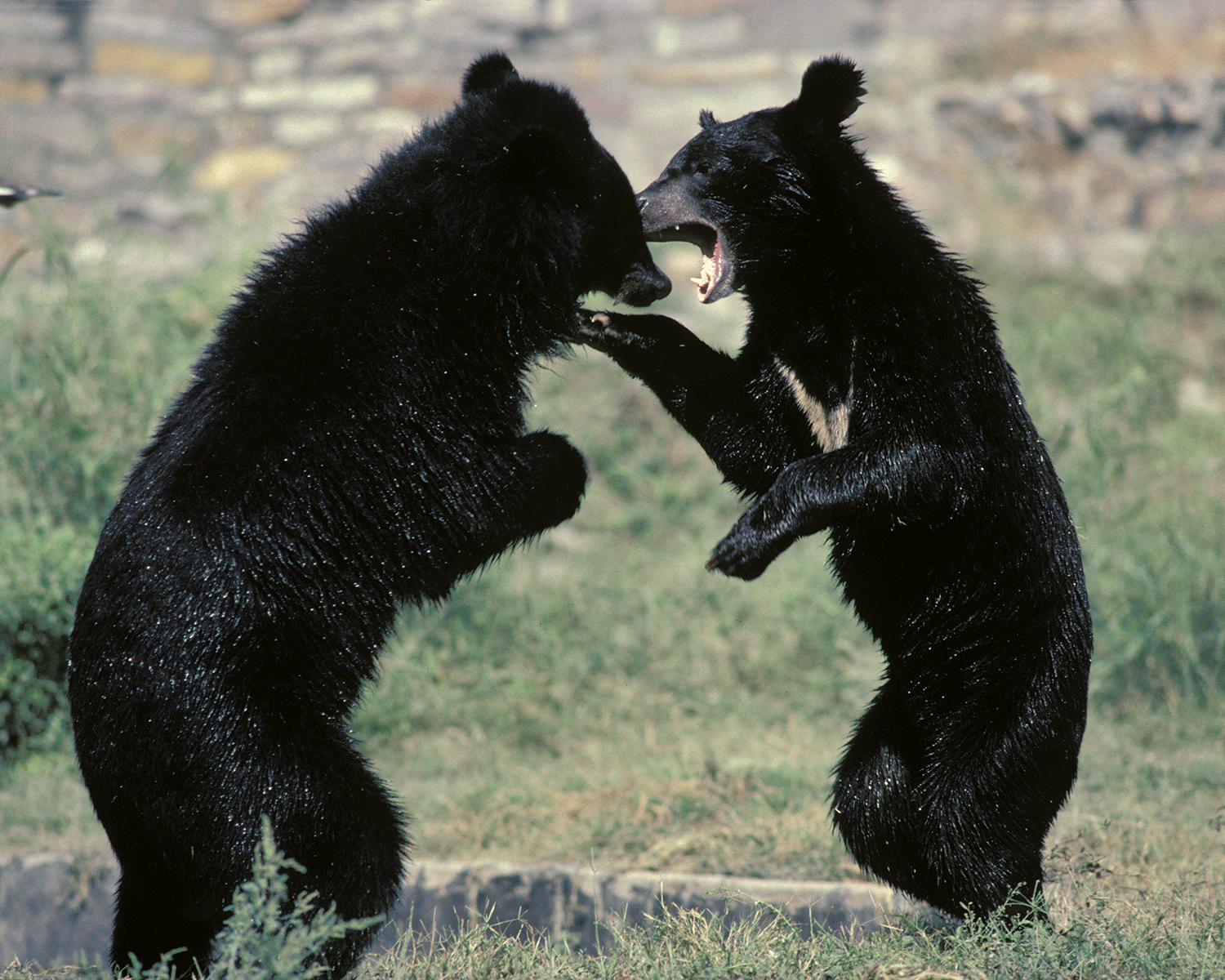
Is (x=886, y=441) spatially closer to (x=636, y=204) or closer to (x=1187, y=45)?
(x=636, y=204)

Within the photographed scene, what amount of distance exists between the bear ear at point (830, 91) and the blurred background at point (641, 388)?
3.18 ft

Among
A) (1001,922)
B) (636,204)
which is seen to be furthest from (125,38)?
(1001,922)

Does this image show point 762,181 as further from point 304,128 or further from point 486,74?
point 304,128

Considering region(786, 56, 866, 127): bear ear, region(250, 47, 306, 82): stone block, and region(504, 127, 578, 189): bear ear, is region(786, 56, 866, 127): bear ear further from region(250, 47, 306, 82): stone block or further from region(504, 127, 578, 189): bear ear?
region(250, 47, 306, 82): stone block

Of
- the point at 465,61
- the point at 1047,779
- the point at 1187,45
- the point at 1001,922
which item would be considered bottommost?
the point at 1001,922

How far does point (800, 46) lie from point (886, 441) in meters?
7.53

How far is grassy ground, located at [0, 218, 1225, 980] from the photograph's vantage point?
122 inches

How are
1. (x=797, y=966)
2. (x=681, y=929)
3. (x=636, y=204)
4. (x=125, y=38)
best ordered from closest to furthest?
(x=797, y=966)
(x=681, y=929)
(x=636, y=204)
(x=125, y=38)

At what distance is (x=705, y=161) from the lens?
3332 mm

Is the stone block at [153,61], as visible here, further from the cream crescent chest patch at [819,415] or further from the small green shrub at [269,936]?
the small green shrub at [269,936]

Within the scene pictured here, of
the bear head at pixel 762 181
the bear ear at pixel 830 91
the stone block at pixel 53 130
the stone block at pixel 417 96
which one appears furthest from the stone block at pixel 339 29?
the bear ear at pixel 830 91

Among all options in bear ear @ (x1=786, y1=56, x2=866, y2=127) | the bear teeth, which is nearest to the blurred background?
the bear teeth

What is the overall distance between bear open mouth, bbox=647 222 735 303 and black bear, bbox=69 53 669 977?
36 centimetres

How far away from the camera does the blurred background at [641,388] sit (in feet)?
14.8
